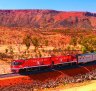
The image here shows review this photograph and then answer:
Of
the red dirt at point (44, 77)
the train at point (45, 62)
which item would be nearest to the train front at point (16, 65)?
the train at point (45, 62)

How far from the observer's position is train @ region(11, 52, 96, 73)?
49.2m

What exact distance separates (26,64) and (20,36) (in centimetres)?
7405

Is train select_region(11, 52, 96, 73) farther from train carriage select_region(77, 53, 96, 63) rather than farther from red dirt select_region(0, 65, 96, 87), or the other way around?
red dirt select_region(0, 65, 96, 87)

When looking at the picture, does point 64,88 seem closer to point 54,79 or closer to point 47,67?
point 54,79

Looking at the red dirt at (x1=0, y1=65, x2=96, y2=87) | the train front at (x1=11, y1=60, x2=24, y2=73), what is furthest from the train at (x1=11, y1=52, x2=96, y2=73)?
the red dirt at (x1=0, y1=65, x2=96, y2=87)

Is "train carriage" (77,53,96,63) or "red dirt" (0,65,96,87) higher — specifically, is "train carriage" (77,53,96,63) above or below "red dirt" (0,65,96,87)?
above

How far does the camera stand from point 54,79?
168 feet

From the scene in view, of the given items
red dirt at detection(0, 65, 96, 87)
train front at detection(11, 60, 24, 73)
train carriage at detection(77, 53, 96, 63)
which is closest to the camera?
red dirt at detection(0, 65, 96, 87)

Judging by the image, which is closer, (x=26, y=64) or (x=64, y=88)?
(x=64, y=88)

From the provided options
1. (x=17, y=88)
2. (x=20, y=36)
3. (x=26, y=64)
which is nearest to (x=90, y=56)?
(x=26, y=64)

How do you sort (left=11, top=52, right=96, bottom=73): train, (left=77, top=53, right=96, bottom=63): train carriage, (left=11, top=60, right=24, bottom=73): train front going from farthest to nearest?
(left=77, top=53, right=96, bottom=63): train carriage, (left=11, top=52, right=96, bottom=73): train, (left=11, top=60, right=24, bottom=73): train front

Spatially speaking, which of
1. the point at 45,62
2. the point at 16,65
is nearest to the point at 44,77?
the point at 45,62

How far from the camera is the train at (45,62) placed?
49219 millimetres

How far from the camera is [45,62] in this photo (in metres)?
53.3
